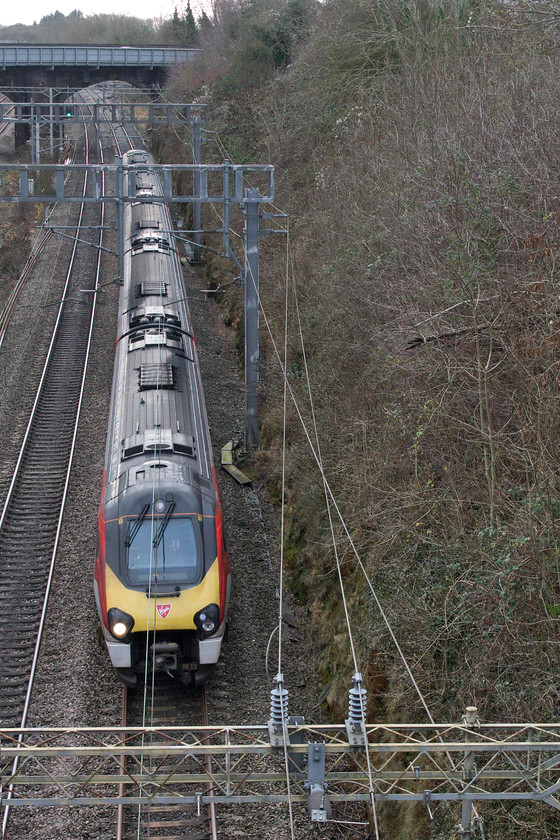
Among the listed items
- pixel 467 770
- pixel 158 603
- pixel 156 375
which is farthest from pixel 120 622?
pixel 467 770

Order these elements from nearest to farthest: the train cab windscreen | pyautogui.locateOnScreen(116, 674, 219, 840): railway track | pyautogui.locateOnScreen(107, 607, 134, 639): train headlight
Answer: pyautogui.locateOnScreen(116, 674, 219, 840): railway track
pyautogui.locateOnScreen(107, 607, 134, 639): train headlight
the train cab windscreen

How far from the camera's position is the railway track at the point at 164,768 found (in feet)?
30.9

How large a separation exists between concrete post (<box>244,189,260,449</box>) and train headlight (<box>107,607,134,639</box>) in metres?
7.99

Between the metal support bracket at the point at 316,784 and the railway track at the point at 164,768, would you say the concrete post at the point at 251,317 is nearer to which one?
the railway track at the point at 164,768

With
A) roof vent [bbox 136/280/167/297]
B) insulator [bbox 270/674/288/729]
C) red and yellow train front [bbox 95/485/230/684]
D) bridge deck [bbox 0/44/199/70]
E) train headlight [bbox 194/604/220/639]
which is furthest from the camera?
bridge deck [bbox 0/44/199/70]

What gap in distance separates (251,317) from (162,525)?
7.54 meters

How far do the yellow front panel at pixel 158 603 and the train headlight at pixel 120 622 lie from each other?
1.9 inches


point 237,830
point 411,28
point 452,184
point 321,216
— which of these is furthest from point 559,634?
point 411,28

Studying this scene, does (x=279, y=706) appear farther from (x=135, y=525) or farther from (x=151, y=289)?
(x=151, y=289)

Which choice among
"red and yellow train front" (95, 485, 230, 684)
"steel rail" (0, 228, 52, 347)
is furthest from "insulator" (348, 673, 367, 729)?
"steel rail" (0, 228, 52, 347)

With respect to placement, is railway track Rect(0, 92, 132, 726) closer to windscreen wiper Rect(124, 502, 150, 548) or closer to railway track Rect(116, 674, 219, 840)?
railway track Rect(116, 674, 219, 840)

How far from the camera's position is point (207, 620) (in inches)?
429

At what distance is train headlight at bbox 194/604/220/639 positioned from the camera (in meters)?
10.9

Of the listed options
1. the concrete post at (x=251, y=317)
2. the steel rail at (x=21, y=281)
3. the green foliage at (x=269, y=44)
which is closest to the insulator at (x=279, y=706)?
the concrete post at (x=251, y=317)
